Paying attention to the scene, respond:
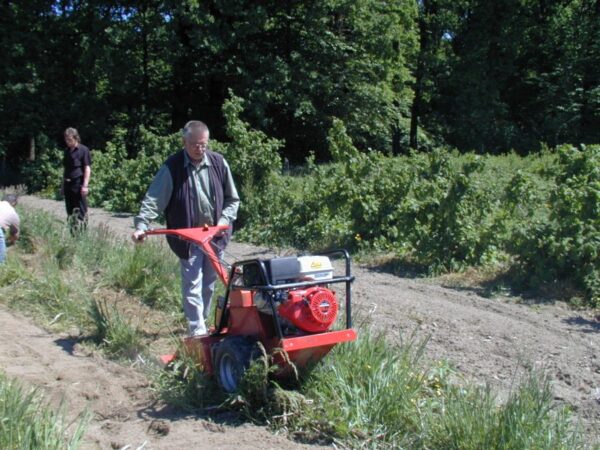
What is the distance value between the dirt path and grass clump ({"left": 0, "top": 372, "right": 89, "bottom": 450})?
0.47 meters

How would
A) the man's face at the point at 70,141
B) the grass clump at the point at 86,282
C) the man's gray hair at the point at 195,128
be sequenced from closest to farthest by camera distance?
1. the man's gray hair at the point at 195,128
2. the grass clump at the point at 86,282
3. the man's face at the point at 70,141

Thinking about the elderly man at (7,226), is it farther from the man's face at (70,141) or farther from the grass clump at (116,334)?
the grass clump at (116,334)

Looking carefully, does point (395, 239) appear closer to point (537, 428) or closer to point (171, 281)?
point (171, 281)

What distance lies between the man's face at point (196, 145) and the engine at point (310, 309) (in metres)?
1.45

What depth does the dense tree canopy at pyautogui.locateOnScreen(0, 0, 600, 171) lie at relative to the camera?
950 inches

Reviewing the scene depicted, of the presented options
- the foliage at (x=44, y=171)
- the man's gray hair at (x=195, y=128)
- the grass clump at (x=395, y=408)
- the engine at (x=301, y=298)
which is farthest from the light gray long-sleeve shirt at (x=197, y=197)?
the foliage at (x=44, y=171)

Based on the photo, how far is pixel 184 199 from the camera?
211 inches

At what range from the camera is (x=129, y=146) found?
26891mm

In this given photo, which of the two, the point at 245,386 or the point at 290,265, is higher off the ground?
the point at 290,265

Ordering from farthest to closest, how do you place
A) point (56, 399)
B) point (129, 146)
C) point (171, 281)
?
point (129, 146) < point (171, 281) < point (56, 399)

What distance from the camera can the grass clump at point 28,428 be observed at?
3389 millimetres

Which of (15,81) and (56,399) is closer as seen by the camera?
(56,399)

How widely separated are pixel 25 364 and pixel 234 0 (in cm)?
1958

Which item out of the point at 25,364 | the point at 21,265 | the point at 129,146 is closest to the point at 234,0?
the point at 129,146
